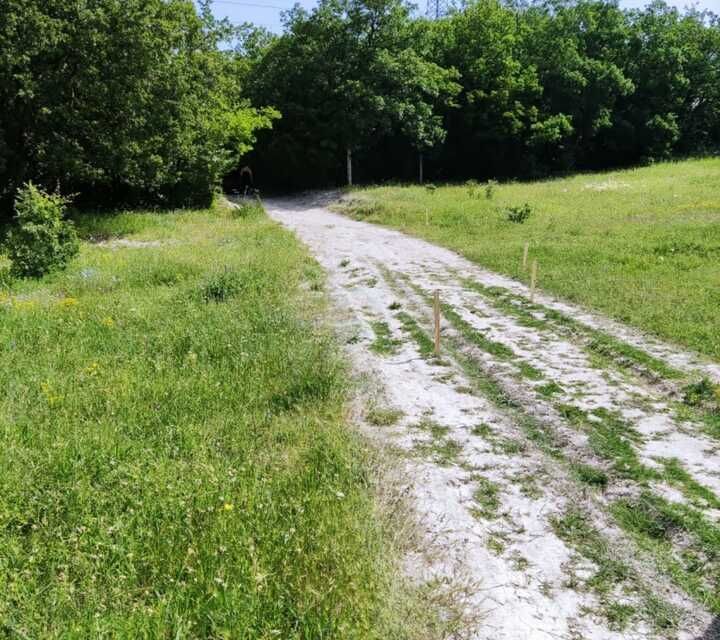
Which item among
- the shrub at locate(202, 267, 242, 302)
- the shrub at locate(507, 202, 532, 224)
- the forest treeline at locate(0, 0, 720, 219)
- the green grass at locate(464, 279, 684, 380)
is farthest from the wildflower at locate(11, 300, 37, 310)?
the shrub at locate(507, 202, 532, 224)

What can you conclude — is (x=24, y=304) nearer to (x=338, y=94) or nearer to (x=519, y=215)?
(x=519, y=215)

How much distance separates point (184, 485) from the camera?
13.9 feet

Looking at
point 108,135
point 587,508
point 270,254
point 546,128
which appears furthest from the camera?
point 546,128

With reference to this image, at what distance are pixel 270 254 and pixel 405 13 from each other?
2355cm

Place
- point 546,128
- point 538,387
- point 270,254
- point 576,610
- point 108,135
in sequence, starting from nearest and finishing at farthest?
1. point 576,610
2. point 538,387
3. point 270,254
4. point 108,135
5. point 546,128

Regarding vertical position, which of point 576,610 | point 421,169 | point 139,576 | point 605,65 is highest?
point 605,65

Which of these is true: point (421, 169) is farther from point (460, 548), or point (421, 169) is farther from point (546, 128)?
point (460, 548)

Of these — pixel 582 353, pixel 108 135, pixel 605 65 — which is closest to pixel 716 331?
pixel 582 353

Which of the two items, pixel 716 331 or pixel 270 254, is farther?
pixel 270 254

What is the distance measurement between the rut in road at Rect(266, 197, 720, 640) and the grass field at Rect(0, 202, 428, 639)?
609mm

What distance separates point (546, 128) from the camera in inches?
1454

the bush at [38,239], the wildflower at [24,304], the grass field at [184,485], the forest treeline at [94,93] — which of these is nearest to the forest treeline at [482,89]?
the forest treeline at [94,93]

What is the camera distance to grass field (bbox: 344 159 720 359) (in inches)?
373

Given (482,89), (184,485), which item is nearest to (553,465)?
(184,485)
